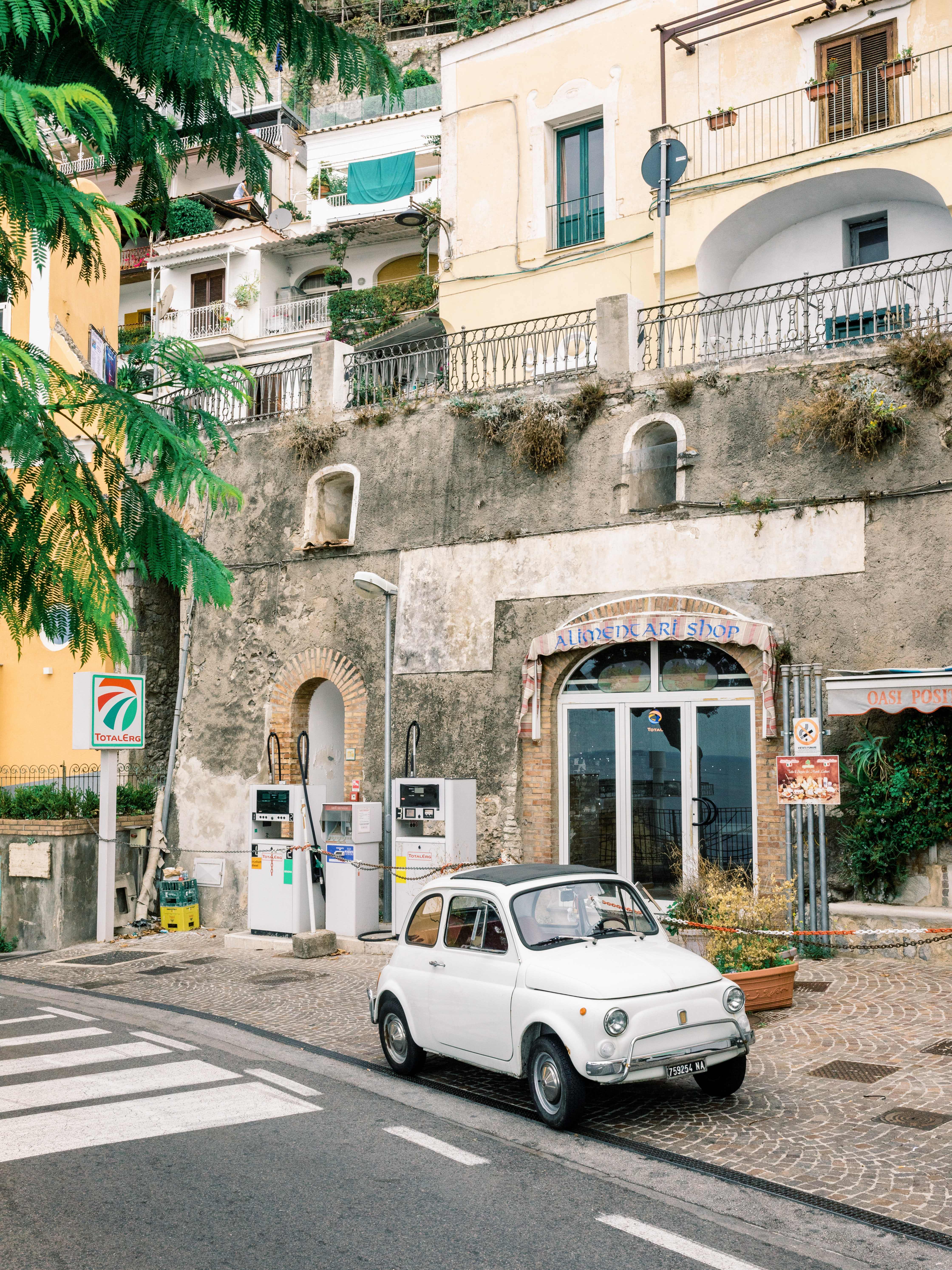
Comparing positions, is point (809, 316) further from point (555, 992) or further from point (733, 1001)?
point (555, 992)

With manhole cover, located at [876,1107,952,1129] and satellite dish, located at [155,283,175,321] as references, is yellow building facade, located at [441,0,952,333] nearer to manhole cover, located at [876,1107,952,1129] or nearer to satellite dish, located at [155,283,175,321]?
manhole cover, located at [876,1107,952,1129]

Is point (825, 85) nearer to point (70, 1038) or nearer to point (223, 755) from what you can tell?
point (223, 755)

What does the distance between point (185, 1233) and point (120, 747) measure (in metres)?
11.1

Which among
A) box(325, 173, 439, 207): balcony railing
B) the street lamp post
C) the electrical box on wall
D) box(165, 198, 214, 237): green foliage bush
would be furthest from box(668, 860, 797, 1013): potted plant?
box(165, 198, 214, 237): green foliage bush

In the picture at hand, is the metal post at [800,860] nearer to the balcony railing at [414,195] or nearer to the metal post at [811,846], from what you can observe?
the metal post at [811,846]

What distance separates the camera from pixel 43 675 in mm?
20672

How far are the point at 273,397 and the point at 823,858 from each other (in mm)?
11428

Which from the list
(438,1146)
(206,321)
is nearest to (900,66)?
(438,1146)

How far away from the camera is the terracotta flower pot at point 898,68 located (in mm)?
18078

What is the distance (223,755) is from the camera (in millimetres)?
17281

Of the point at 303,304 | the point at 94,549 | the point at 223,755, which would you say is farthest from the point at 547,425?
the point at 303,304

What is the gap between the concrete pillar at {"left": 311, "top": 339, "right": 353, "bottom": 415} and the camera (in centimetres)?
1750

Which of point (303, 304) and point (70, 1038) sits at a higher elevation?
point (303, 304)

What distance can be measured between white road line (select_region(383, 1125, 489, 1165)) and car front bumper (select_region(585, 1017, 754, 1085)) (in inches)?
33.1
